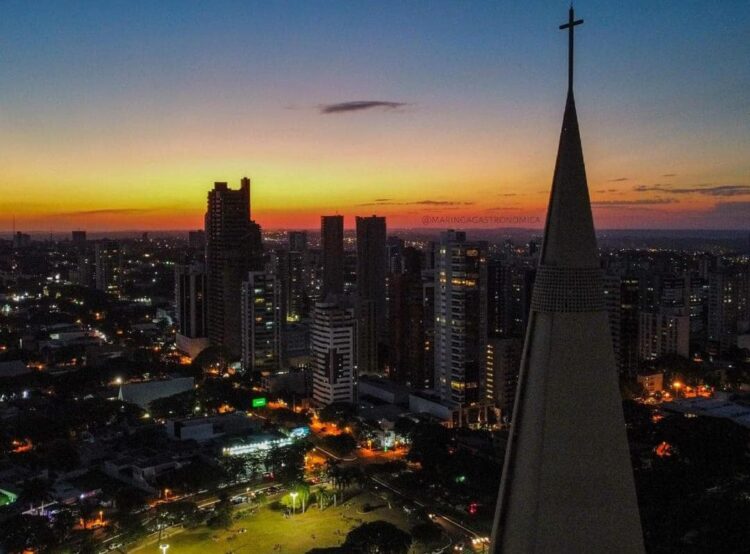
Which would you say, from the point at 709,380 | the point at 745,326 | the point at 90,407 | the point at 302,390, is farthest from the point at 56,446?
the point at 745,326

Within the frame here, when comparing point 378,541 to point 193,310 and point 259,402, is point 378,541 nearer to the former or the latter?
point 259,402

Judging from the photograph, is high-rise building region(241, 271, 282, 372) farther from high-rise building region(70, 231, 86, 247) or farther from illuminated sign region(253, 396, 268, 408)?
high-rise building region(70, 231, 86, 247)

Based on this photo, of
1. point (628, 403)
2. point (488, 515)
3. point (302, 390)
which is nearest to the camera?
point (488, 515)

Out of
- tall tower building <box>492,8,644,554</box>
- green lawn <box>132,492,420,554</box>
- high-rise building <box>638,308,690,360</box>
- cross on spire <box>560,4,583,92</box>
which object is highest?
cross on spire <box>560,4,583,92</box>

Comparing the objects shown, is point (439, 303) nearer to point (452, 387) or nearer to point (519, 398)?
point (452, 387)

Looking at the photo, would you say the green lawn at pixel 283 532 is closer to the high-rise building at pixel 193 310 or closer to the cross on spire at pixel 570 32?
the cross on spire at pixel 570 32

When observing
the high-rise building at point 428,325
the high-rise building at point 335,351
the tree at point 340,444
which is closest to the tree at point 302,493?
the tree at point 340,444

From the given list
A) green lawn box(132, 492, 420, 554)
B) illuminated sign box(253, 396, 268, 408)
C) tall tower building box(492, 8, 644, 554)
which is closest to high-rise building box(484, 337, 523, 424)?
illuminated sign box(253, 396, 268, 408)

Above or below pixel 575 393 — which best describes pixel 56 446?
below
